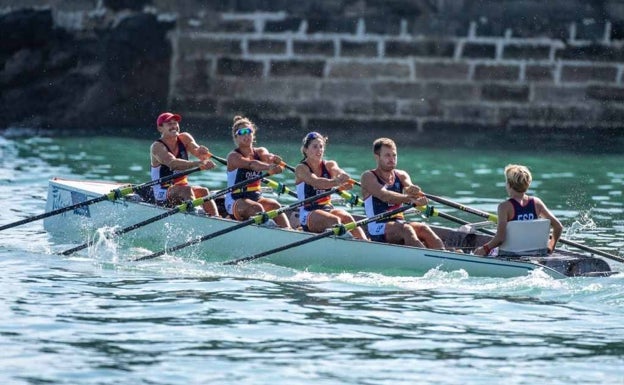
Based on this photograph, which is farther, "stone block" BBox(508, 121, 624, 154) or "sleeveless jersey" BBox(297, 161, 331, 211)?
"stone block" BBox(508, 121, 624, 154)

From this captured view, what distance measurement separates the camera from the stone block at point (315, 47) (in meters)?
29.7

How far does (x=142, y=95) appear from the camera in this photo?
30062 mm

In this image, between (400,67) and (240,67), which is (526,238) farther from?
(240,67)

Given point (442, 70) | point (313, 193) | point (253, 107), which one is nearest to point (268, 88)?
point (253, 107)

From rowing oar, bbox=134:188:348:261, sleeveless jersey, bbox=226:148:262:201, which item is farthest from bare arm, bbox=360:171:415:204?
sleeveless jersey, bbox=226:148:262:201

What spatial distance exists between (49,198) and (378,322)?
755 cm

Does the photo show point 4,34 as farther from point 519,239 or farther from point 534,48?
point 519,239

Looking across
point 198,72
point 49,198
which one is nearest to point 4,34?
point 198,72

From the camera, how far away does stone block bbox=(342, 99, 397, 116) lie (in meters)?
29.4

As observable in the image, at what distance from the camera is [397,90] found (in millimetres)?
29328

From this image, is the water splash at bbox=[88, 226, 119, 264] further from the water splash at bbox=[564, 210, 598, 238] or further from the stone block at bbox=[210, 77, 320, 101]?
the stone block at bbox=[210, 77, 320, 101]

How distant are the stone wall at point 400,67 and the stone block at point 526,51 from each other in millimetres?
23

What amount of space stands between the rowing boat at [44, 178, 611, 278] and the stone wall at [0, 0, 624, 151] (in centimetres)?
1117

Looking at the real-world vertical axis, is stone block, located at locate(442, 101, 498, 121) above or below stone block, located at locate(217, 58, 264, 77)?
below
